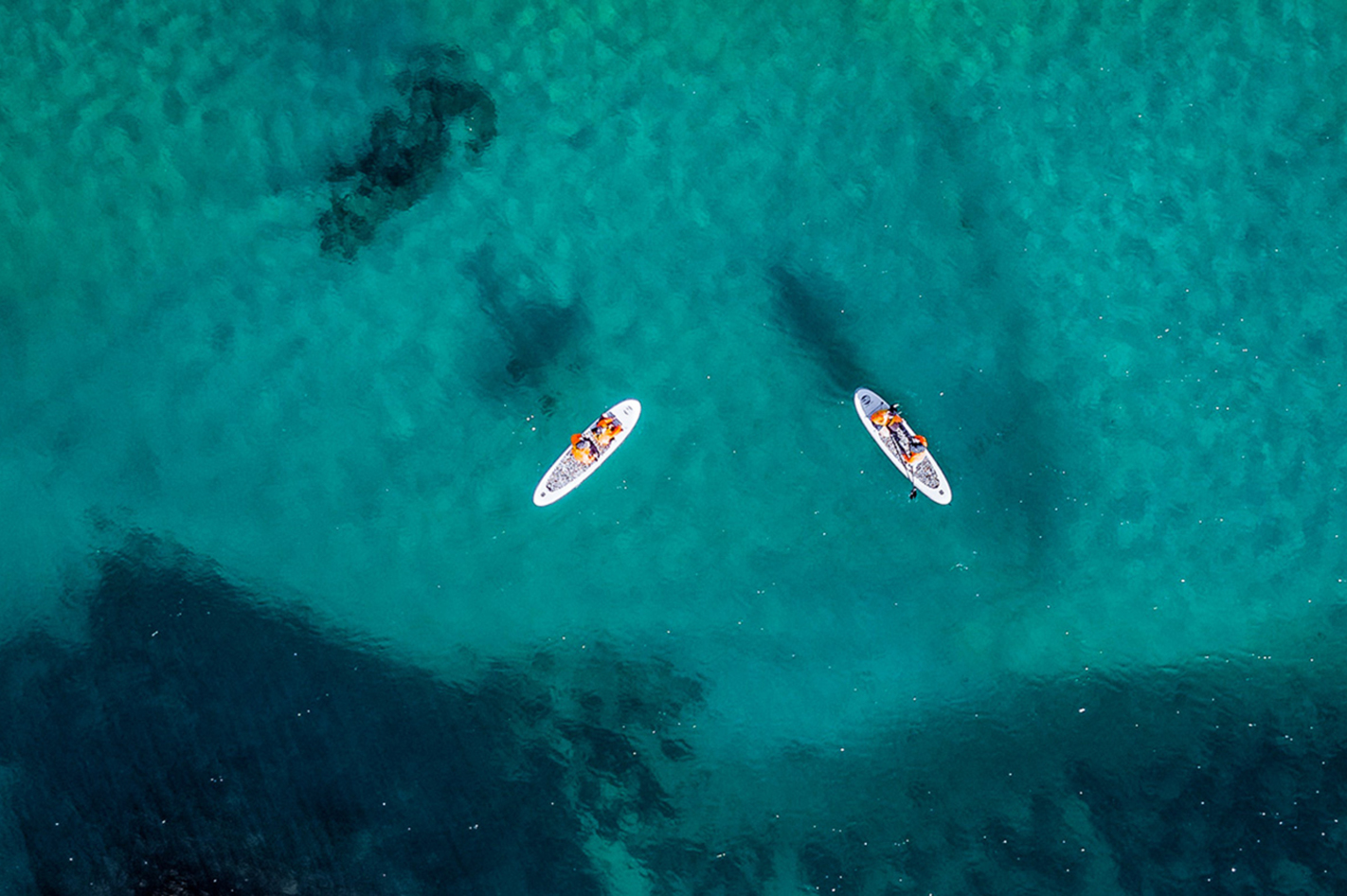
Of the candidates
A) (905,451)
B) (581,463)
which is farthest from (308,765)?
(905,451)

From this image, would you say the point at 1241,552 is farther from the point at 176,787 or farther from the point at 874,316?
the point at 176,787

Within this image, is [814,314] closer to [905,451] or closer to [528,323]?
[905,451]

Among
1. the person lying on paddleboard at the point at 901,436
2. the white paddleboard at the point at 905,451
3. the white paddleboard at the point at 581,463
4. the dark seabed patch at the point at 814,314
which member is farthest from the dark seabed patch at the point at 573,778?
the dark seabed patch at the point at 814,314

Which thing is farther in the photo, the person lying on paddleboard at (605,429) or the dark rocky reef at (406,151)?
the dark rocky reef at (406,151)

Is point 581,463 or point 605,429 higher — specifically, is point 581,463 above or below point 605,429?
below

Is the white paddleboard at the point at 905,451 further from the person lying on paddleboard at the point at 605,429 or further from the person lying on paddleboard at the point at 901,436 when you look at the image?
the person lying on paddleboard at the point at 605,429

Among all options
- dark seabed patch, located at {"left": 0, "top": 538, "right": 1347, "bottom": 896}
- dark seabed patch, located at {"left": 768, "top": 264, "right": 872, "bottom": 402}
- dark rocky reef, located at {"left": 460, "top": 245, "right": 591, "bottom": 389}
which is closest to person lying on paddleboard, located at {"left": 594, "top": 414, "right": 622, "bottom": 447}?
dark rocky reef, located at {"left": 460, "top": 245, "right": 591, "bottom": 389}
